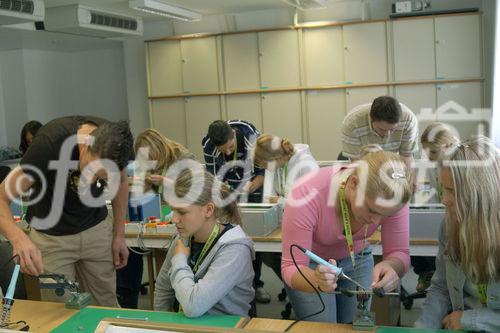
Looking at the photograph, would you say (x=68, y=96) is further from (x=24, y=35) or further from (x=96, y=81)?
(x=24, y=35)

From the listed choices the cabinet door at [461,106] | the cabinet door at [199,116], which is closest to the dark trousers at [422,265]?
the cabinet door at [461,106]

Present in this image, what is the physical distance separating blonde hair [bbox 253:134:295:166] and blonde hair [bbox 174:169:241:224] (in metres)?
1.46

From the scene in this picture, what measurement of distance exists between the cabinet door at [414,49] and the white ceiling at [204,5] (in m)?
1.46

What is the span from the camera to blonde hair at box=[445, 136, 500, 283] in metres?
1.59

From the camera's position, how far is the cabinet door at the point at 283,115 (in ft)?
23.1

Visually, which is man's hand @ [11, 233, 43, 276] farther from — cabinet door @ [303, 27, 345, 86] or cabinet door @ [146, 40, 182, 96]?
cabinet door @ [146, 40, 182, 96]

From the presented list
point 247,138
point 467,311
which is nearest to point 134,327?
point 467,311

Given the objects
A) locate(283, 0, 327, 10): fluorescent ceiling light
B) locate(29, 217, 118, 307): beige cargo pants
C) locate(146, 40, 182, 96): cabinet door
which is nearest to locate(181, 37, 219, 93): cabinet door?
locate(146, 40, 182, 96): cabinet door

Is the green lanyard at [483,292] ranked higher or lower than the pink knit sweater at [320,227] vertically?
lower

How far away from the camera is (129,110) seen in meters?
8.16

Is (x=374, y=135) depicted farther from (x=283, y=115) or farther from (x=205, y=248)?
(x=283, y=115)

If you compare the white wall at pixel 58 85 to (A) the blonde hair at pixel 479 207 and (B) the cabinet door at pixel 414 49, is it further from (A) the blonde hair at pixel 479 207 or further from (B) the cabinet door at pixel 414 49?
(A) the blonde hair at pixel 479 207

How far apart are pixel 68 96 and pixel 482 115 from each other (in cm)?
612

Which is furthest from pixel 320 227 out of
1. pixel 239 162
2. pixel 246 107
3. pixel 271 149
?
pixel 246 107
